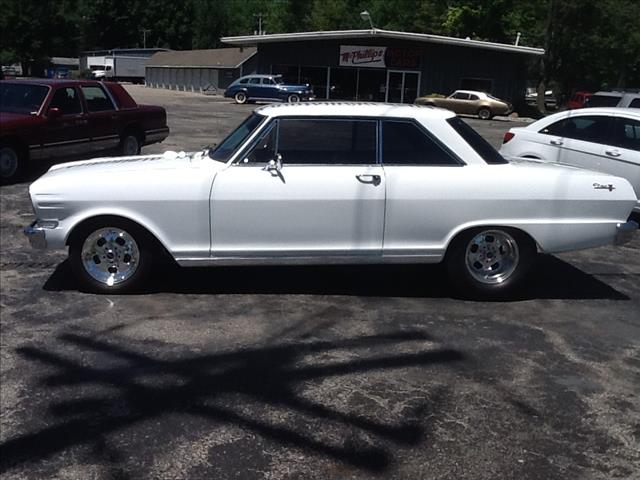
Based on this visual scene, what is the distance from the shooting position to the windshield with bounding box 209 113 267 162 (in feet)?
20.0

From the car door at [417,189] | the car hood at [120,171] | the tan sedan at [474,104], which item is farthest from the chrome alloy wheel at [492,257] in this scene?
the tan sedan at [474,104]

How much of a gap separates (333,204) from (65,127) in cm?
749

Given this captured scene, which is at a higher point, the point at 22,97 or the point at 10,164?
the point at 22,97

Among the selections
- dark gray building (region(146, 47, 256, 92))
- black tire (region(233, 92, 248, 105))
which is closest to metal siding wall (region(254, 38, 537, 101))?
black tire (region(233, 92, 248, 105))

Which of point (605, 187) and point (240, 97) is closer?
point (605, 187)

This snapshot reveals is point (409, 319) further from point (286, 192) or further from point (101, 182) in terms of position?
point (101, 182)

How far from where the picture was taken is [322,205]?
5.96 meters

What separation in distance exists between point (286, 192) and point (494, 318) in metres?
1.89

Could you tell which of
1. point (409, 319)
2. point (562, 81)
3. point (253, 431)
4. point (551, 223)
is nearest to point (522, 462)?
point (253, 431)

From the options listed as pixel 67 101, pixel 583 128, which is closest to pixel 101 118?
pixel 67 101

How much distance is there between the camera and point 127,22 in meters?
107

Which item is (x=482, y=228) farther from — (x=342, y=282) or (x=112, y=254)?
(x=112, y=254)

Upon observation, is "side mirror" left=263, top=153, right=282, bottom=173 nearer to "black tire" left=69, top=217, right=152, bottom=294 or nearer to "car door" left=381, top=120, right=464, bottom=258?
"car door" left=381, top=120, right=464, bottom=258

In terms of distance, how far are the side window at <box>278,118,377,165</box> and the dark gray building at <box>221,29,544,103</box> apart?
38574mm
